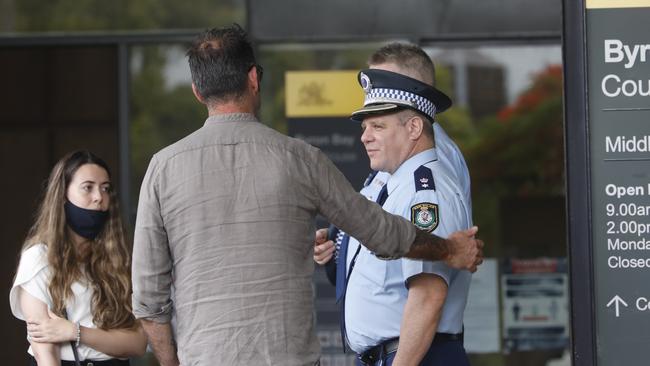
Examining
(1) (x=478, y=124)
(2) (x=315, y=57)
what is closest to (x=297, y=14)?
(2) (x=315, y=57)

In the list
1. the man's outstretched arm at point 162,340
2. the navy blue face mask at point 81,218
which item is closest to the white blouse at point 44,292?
the navy blue face mask at point 81,218

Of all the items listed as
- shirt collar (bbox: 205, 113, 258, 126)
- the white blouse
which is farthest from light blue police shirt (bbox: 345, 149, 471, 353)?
the white blouse

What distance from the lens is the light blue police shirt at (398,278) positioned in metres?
3.90

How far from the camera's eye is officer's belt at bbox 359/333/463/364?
157 inches

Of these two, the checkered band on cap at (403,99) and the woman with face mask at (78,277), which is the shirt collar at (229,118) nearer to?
the checkered band on cap at (403,99)

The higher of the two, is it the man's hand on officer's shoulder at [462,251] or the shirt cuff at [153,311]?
the man's hand on officer's shoulder at [462,251]

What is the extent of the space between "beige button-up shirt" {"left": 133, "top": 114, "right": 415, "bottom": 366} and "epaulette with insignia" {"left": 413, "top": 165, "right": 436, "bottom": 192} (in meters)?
0.59

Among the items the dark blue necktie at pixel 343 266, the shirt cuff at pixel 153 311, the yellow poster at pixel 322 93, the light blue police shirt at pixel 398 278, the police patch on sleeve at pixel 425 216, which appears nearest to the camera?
the shirt cuff at pixel 153 311

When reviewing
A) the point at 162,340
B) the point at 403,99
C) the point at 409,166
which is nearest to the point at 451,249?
the point at 409,166

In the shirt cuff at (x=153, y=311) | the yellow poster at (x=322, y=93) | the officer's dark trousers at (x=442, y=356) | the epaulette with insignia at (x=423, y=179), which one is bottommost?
the officer's dark trousers at (x=442, y=356)

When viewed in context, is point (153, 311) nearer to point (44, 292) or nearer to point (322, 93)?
point (44, 292)

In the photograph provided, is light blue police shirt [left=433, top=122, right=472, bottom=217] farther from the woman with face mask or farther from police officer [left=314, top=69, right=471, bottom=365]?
the woman with face mask

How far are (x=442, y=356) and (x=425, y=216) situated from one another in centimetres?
54

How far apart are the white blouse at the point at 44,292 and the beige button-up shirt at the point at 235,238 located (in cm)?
88
